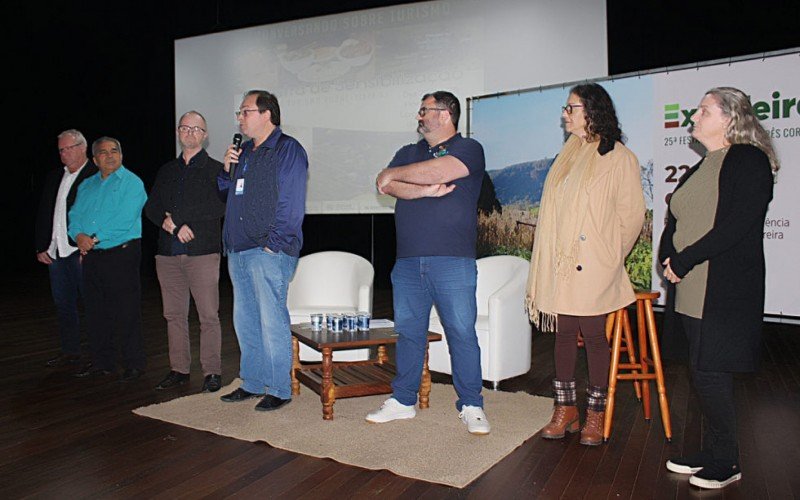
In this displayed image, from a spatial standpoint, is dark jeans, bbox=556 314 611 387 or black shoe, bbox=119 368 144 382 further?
black shoe, bbox=119 368 144 382

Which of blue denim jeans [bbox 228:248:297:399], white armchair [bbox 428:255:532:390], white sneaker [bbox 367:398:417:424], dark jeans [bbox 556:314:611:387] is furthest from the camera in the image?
white armchair [bbox 428:255:532:390]

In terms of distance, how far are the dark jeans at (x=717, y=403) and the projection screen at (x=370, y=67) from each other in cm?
447

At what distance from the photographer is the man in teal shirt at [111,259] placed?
13.4 feet

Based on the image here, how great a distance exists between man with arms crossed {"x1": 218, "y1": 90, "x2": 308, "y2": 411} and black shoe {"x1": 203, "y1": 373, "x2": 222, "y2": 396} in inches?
16.6

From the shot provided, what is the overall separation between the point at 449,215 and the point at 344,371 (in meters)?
1.27

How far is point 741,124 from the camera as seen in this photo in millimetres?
2355

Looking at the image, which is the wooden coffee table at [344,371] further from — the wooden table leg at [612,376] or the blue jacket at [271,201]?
the wooden table leg at [612,376]

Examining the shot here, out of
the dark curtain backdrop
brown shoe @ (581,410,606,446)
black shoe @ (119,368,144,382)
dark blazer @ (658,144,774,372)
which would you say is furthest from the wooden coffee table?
the dark curtain backdrop

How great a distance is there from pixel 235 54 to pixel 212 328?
5.70 metres

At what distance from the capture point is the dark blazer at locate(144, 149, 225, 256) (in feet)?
12.2

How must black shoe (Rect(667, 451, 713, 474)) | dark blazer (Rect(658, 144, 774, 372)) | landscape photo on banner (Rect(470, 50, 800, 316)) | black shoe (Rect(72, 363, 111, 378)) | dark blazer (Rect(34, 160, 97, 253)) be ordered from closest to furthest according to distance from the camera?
dark blazer (Rect(658, 144, 774, 372)) → black shoe (Rect(667, 451, 713, 474)) → black shoe (Rect(72, 363, 111, 378)) → dark blazer (Rect(34, 160, 97, 253)) → landscape photo on banner (Rect(470, 50, 800, 316))

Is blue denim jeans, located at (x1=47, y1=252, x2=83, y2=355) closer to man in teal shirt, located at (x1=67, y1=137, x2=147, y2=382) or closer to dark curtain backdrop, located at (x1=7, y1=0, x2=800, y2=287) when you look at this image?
man in teal shirt, located at (x1=67, y1=137, x2=147, y2=382)

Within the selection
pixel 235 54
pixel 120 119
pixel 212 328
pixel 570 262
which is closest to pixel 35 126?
pixel 120 119

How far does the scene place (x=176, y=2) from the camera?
9.34 metres
